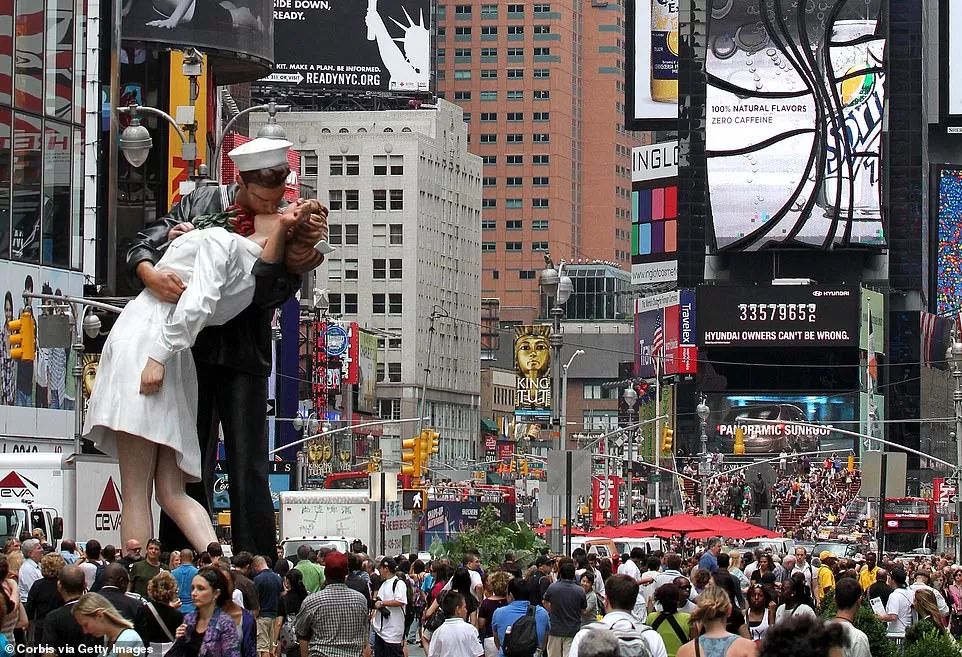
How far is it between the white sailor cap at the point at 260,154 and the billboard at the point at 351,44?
131 m

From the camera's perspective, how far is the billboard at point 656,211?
149m

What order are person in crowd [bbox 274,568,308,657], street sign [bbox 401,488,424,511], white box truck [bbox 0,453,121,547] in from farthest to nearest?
street sign [bbox 401,488,424,511]
white box truck [bbox 0,453,121,547]
person in crowd [bbox 274,568,308,657]

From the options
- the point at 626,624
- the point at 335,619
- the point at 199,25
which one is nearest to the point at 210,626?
the point at 335,619

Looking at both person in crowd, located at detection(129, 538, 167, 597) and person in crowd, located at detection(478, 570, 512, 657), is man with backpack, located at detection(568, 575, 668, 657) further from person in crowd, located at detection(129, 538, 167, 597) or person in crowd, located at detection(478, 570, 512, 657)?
person in crowd, located at detection(129, 538, 167, 597)

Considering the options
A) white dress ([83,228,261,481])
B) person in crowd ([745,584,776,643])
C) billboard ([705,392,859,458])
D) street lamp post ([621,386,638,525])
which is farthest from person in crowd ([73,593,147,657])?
billboard ([705,392,859,458])

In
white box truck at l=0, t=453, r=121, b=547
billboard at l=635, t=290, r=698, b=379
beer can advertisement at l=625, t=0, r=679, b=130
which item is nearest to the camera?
white box truck at l=0, t=453, r=121, b=547

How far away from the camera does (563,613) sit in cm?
1923

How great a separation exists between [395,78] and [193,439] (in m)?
138

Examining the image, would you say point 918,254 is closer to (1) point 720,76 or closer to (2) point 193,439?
(1) point 720,76

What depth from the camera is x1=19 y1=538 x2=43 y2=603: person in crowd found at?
21266mm

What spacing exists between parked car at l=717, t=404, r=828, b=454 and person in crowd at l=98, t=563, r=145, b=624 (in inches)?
4660

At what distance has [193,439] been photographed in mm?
22078

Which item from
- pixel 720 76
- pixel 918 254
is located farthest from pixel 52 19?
pixel 918 254

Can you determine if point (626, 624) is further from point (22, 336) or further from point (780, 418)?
point (780, 418)
